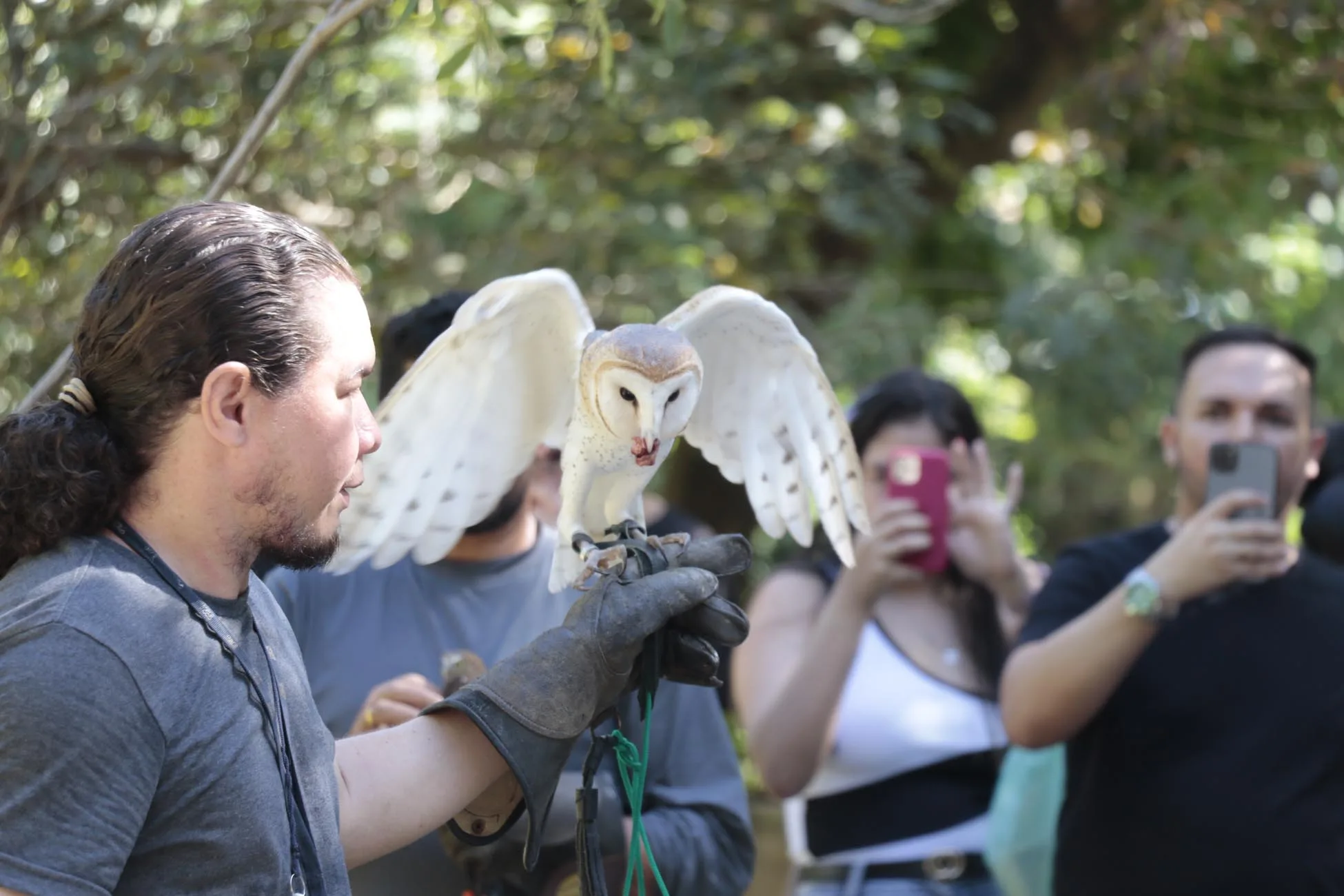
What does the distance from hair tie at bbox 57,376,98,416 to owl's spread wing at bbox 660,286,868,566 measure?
0.81 m

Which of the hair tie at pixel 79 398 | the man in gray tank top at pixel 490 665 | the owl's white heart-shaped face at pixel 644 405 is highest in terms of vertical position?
the hair tie at pixel 79 398

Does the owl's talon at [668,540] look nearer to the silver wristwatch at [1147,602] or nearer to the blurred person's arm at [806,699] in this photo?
the blurred person's arm at [806,699]

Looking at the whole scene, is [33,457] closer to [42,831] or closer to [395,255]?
[42,831]

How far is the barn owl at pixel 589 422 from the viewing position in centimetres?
162

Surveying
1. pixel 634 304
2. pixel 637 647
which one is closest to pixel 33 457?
pixel 637 647

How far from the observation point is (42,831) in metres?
1.05

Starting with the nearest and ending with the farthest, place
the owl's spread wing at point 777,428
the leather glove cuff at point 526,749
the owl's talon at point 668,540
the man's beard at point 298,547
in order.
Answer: the man's beard at point 298,547 → the leather glove cuff at point 526,749 → the owl's talon at point 668,540 → the owl's spread wing at point 777,428

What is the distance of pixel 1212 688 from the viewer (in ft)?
7.84

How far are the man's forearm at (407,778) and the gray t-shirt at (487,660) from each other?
442mm

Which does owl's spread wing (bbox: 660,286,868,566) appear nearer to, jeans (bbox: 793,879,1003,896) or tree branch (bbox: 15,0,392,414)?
tree branch (bbox: 15,0,392,414)

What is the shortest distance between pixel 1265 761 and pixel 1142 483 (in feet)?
20.0

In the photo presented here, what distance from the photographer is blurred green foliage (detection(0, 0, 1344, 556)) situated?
3082mm

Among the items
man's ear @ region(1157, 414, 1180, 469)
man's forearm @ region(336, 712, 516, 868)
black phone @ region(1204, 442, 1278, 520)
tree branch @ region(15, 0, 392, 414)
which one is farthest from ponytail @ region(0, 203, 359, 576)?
man's ear @ region(1157, 414, 1180, 469)

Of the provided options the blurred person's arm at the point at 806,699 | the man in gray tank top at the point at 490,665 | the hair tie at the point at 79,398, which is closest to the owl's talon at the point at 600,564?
the man in gray tank top at the point at 490,665
